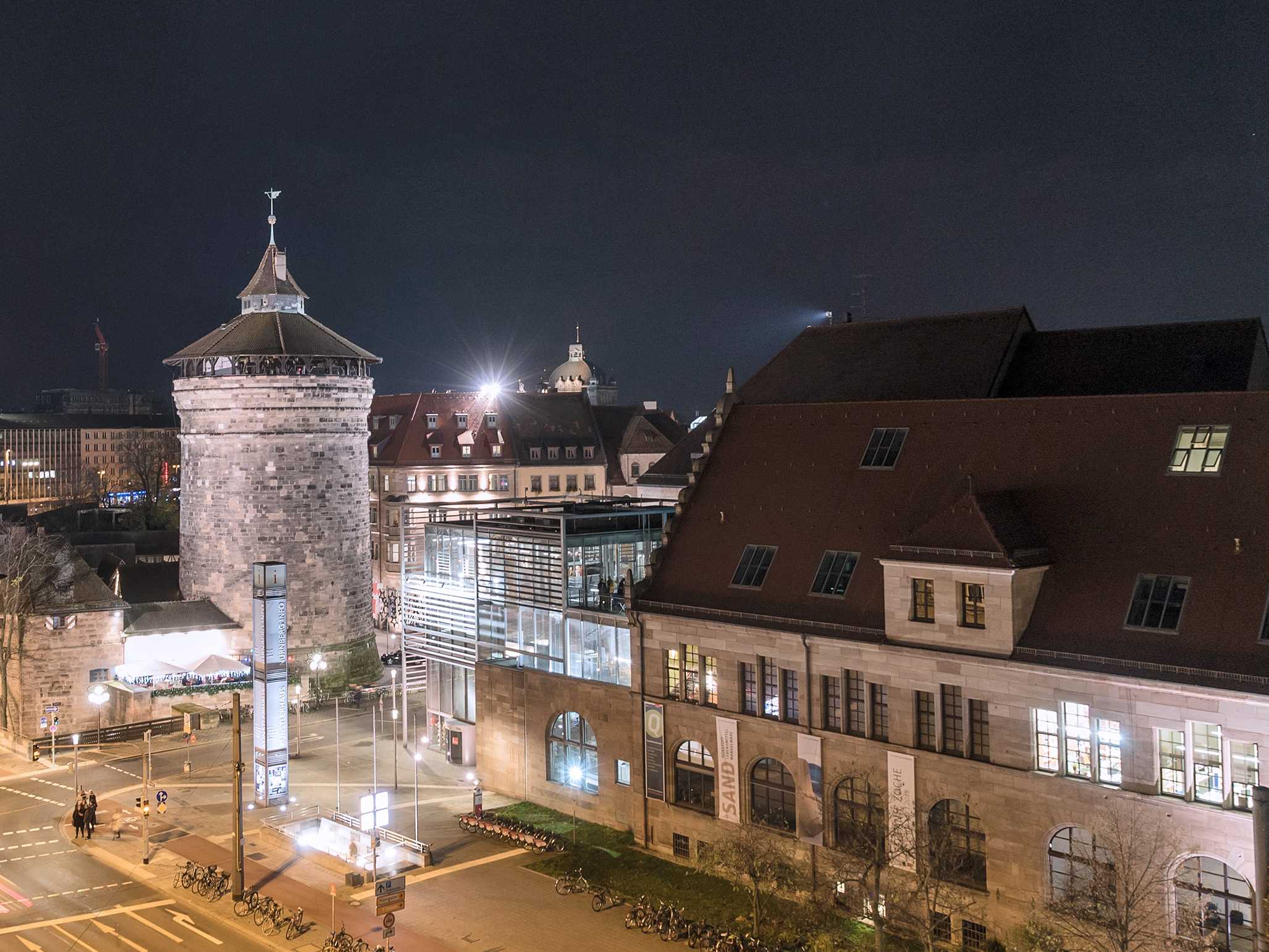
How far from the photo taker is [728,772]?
42438 mm

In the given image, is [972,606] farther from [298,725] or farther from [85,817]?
[298,725]

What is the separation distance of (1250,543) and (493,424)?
85.6 m

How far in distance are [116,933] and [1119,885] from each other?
30618 mm

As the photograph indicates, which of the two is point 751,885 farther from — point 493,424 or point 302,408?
point 493,424

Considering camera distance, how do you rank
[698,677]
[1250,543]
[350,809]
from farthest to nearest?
1. [350,809]
2. [698,677]
3. [1250,543]

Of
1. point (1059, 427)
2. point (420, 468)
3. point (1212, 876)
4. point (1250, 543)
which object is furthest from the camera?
point (420, 468)

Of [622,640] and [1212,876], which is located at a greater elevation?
[622,640]

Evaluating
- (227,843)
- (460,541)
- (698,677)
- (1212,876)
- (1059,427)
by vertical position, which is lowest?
(227,843)

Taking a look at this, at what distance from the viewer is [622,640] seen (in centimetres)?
4872

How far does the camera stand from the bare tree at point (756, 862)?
36.5 metres

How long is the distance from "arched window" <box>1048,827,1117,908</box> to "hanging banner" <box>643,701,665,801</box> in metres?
15.3

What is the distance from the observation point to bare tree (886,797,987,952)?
35.1 m

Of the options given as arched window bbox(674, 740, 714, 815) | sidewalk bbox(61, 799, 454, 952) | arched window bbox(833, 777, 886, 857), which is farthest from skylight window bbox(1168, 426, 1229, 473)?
sidewalk bbox(61, 799, 454, 952)

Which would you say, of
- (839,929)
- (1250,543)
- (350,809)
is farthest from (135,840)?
(1250,543)
